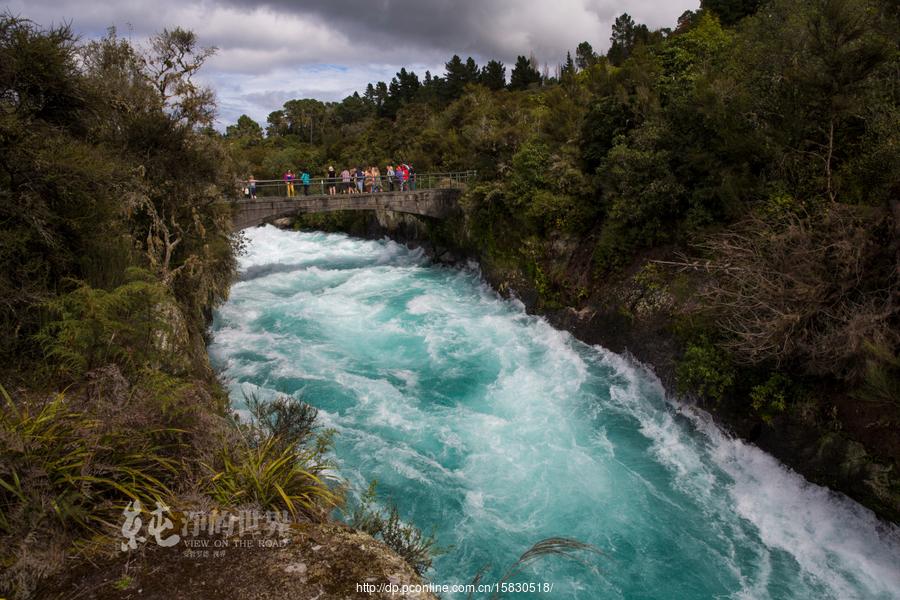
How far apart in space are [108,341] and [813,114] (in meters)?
12.6

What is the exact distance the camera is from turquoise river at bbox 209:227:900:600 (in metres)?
7.21

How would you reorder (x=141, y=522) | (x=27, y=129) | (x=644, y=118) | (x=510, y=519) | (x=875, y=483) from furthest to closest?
(x=644, y=118), (x=510, y=519), (x=875, y=483), (x=27, y=129), (x=141, y=522)

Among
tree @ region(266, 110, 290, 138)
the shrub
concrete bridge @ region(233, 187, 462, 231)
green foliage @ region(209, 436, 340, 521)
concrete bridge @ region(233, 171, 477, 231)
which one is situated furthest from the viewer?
tree @ region(266, 110, 290, 138)

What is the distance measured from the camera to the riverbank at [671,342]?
24.6 feet

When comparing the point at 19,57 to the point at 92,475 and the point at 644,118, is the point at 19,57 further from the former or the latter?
the point at 644,118

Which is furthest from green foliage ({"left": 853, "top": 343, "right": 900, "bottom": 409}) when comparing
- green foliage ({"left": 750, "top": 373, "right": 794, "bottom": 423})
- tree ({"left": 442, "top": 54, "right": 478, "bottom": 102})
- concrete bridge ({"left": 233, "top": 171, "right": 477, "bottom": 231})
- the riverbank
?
tree ({"left": 442, "top": 54, "right": 478, "bottom": 102})

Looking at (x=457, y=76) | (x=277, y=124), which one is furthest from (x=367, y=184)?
(x=277, y=124)

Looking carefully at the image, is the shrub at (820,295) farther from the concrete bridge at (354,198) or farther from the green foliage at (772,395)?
the concrete bridge at (354,198)

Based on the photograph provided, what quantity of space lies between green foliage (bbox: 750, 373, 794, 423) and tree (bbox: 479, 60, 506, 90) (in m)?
54.7

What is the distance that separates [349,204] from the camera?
24.3m

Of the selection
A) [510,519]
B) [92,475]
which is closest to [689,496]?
[510,519]

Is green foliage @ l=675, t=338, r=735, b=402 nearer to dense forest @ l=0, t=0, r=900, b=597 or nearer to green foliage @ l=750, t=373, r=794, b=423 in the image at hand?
dense forest @ l=0, t=0, r=900, b=597

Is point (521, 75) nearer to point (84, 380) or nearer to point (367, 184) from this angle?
point (367, 184)

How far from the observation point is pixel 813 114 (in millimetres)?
9750
